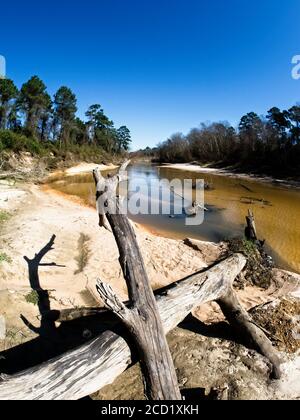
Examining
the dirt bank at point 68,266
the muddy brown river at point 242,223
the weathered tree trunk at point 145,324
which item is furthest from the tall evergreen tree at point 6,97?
the weathered tree trunk at point 145,324

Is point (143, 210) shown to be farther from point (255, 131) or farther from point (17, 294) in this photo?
point (255, 131)

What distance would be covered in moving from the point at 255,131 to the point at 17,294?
55.6 meters

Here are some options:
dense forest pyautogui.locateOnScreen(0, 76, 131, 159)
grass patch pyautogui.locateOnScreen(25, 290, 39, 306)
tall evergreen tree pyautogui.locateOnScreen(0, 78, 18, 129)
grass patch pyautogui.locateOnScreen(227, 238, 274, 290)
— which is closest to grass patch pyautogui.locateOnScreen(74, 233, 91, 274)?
grass patch pyautogui.locateOnScreen(25, 290, 39, 306)

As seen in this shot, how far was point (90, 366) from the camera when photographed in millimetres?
3111

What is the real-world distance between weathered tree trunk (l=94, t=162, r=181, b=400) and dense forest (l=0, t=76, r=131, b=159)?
2647 centimetres

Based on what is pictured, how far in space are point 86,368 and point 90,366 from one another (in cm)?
5

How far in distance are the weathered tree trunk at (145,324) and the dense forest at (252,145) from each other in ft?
127

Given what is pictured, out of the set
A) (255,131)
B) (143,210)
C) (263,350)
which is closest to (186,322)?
(263,350)

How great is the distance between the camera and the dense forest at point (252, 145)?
42219 mm

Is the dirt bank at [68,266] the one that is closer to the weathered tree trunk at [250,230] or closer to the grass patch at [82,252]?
the grass patch at [82,252]

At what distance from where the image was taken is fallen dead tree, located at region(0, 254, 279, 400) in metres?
2.76

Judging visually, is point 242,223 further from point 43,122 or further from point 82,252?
point 43,122

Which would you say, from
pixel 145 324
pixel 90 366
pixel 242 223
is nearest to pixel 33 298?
pixel 90 366

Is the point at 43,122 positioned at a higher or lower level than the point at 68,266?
higher
